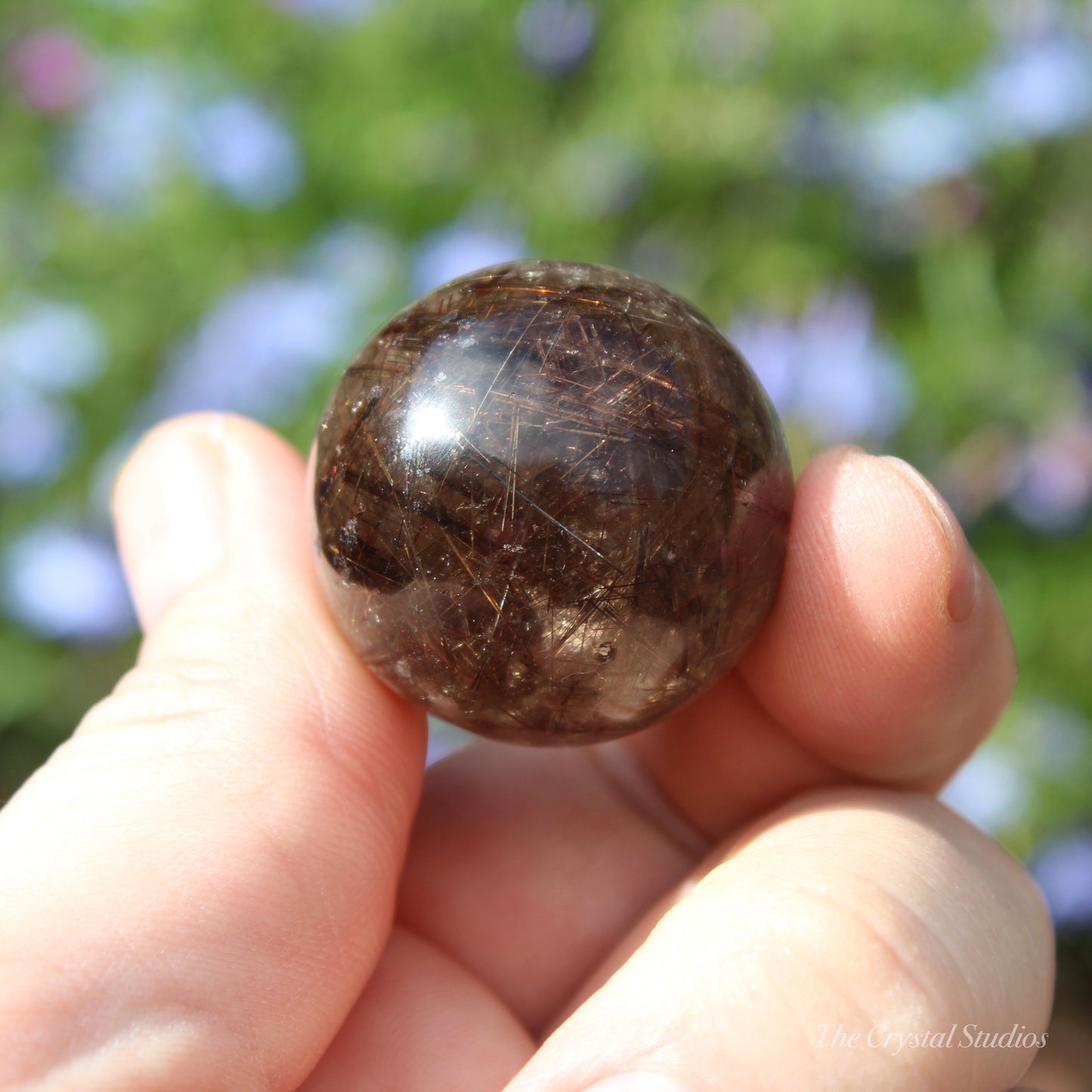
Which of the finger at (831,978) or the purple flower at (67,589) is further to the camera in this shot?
the purple flower at (67,589)

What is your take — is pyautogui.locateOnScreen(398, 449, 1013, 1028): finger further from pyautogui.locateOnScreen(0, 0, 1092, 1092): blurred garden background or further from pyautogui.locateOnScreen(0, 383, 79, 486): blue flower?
pyautogui.locateOnScreen(0, 383, 79, 486): blue flower

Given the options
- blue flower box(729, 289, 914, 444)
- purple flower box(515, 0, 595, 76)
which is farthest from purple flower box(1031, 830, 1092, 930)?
purple flower box(515, 0, 595, 76)

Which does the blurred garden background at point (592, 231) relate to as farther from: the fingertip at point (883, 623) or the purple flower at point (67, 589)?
the fingertip at point (883, 623)

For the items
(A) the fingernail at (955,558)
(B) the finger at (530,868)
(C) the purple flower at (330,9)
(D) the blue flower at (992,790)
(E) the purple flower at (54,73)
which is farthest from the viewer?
(E) the purple flower at (54,73)

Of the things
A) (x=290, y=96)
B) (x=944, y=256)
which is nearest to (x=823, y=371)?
(x=944, y=256)

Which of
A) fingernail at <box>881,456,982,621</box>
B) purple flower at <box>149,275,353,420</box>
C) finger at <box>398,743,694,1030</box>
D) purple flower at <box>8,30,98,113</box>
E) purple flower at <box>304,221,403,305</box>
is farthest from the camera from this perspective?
purple flower at <box>8,30,98,113</box>

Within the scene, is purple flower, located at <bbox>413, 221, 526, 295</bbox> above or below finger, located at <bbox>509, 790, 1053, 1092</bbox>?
above

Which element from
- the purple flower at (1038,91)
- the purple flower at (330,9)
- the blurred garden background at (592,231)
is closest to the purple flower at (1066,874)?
the blurred garden background at (592,231)

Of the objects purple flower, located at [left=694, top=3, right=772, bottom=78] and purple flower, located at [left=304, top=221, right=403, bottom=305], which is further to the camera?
purple flower, located at [left=694, top=3, right=772, bottom=78]
